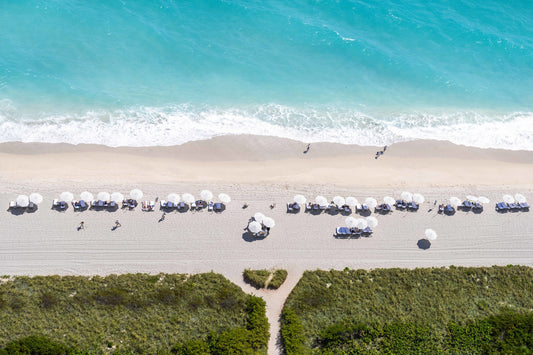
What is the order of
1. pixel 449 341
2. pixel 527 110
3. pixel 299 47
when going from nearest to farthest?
pixel 449 341
pixel 527 110
pixel 299 47

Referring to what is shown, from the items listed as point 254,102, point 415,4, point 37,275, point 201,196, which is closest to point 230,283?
point 201,196

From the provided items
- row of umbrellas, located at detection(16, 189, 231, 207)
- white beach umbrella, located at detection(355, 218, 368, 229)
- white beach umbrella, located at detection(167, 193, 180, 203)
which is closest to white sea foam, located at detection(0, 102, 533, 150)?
row of umbrellas, located at detection(16, 189, 231, 207)

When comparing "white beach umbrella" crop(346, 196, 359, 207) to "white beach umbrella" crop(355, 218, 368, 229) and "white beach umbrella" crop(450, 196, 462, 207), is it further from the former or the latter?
"white beach umbrella" crop(450, 196, 462, 207)

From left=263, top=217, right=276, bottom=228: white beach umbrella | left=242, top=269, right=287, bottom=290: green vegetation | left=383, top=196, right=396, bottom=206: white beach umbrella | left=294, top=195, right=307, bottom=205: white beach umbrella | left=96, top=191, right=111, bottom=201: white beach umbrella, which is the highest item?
left=383, top=196, right=396, bottom=206: white beach umbrella

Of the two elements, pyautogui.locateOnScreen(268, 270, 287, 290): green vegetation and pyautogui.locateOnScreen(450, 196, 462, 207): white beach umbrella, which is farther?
pyautogui.locateOnScreen(450, 196, 462, 207): white beach umbrella

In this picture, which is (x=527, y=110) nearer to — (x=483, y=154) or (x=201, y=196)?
(x=483, y=154)

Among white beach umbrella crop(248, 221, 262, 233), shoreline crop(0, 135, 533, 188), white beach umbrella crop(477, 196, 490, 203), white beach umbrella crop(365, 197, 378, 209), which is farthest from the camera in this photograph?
shoreline crop(0, 135, 533, 188)

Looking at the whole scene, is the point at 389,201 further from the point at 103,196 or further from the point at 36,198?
the point at 36,198
